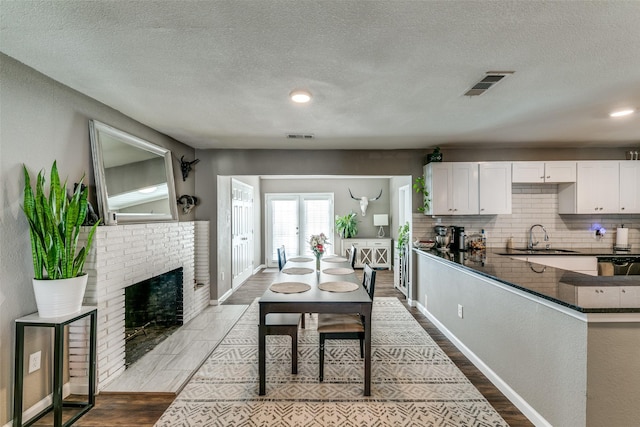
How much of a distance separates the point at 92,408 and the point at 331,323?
5.90 ft

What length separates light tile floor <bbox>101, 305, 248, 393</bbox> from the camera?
245 cm

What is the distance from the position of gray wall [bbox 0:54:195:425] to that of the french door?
5293 millimetres

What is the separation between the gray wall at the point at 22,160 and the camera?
6.12ft

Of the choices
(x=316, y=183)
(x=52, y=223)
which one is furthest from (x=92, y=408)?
(x=316, y=183)

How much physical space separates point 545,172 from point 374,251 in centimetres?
380

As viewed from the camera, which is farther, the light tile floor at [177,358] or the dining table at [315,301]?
the light tile floor at [177,358]

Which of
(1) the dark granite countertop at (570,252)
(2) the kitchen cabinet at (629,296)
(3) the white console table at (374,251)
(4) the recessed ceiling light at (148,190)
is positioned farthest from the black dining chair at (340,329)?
(3) the white console table at (374,251)

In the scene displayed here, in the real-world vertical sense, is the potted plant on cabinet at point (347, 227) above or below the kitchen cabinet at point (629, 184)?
below

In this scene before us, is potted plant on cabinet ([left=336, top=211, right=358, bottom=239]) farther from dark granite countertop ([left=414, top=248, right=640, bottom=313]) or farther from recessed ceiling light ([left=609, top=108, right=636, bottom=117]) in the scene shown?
recessed ceiling light ([left=609, top=108, right=636, bottom=117])

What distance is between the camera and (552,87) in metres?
2.29

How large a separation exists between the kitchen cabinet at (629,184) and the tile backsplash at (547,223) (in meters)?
0.37

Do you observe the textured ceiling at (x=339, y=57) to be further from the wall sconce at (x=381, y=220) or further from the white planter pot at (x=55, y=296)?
the wall sconce at (x=381, y=220)

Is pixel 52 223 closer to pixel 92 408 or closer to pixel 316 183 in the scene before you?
pixel 92 408

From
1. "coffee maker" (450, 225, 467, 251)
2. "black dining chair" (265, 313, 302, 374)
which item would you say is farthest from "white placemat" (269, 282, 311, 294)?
"coffee maker" (450, 225, 467, 251)
